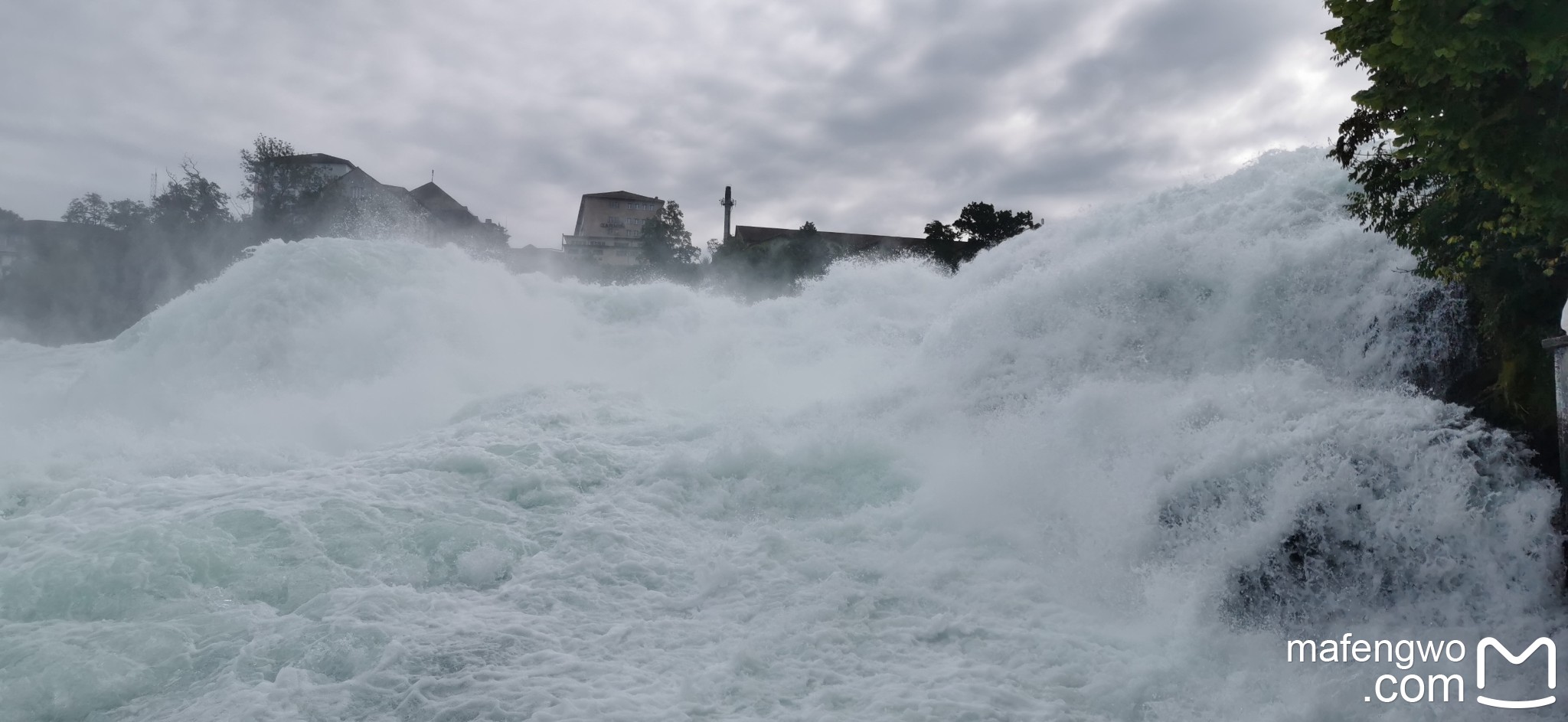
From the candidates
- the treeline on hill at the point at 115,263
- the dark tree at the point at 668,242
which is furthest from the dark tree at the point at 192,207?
the dark tree at the point at 668,242

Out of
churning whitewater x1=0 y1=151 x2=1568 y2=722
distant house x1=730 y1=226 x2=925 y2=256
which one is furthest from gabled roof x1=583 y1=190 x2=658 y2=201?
churning whitewater x1=0 y1=151 x2=1568 y2=722

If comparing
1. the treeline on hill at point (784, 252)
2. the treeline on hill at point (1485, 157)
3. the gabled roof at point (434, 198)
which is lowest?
the treeline on hill at point (1485, 157)

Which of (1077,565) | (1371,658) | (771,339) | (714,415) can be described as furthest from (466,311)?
(1371,658)

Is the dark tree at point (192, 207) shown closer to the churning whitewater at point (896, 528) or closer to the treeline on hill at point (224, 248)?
the treeline on hill at point (224, 248)

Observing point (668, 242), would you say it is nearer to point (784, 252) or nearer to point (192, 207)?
point (784, 252)

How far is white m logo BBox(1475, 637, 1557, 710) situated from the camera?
5.08m

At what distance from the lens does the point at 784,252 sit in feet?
134

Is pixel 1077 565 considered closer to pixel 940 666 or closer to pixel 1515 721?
pixel 940 666

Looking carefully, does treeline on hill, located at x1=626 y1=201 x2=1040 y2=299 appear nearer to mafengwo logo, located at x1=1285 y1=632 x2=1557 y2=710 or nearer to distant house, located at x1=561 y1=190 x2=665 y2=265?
distant house, located at x1=561 y1=190 x2=665 y2=265

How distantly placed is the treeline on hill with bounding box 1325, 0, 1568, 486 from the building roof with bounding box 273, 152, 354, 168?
49228mm

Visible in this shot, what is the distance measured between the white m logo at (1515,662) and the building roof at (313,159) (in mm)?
51423

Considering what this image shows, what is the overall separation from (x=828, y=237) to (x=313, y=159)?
102 feet

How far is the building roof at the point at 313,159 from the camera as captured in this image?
45281 mm

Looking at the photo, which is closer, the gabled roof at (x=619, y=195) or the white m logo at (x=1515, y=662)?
the white m logo at (x=1515, y=662)
